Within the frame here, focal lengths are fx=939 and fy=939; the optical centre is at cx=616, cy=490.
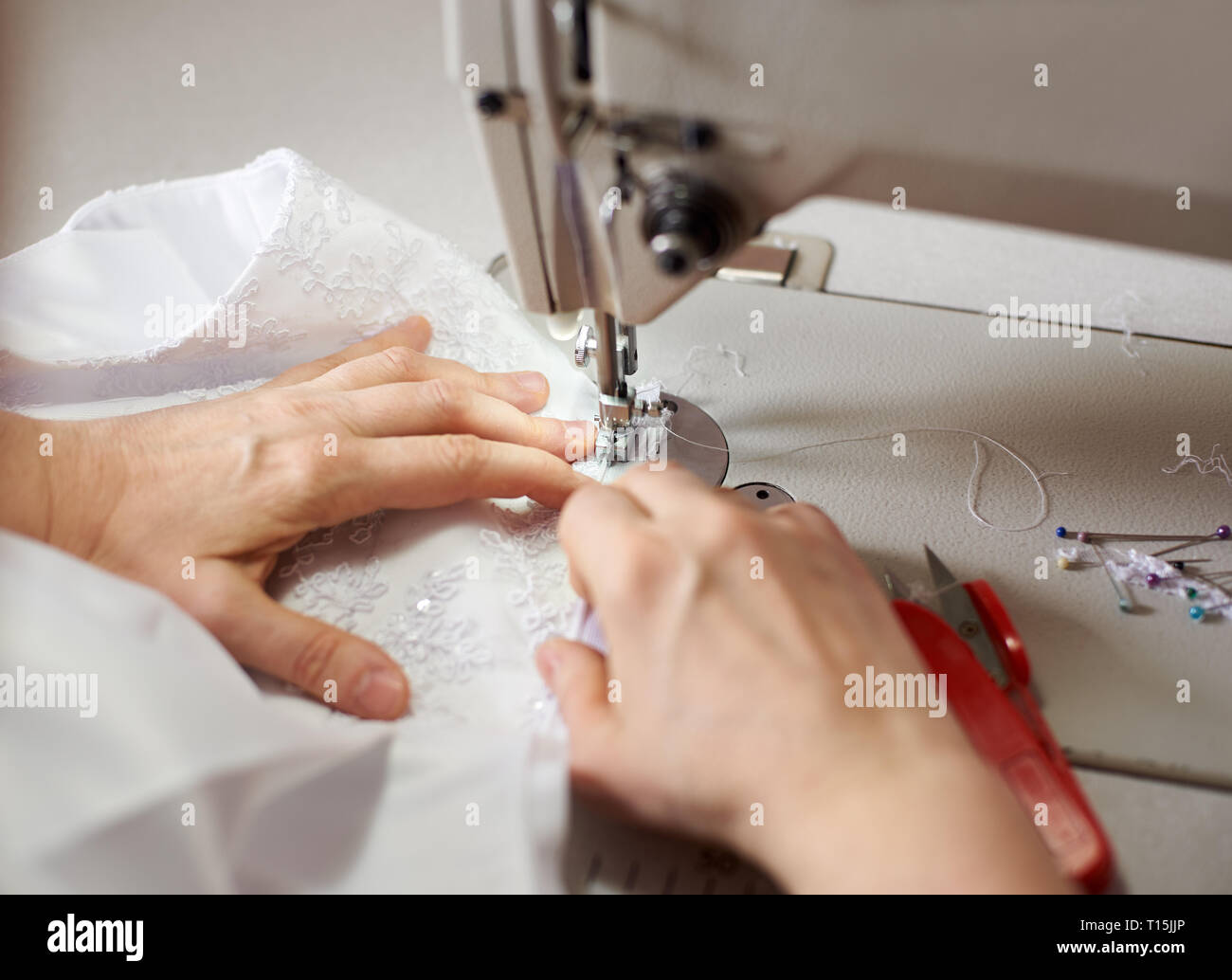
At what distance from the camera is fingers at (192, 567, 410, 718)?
804mm

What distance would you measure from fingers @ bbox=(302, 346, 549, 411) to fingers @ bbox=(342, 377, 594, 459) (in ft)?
0.10

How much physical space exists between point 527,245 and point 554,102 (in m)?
0.15

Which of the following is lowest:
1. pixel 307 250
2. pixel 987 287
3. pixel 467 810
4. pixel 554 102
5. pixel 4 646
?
pixel 467 810

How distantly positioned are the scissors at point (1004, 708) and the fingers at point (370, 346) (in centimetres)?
62

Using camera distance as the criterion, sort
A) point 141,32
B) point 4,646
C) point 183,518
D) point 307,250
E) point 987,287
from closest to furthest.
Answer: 1. point 4,646
2. point 183,518
3. point 307,250
4. point 987,287
5. point 141,32

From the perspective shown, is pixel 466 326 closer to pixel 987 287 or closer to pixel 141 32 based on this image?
pixel 987 287

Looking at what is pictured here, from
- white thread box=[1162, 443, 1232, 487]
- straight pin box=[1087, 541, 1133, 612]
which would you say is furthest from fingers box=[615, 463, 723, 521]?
white thread box=[1162, 443, 1232, 487]

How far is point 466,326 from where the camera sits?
1.17m

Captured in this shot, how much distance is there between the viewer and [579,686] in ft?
2.54

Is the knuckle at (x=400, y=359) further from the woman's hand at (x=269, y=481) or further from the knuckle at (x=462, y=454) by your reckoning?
the knuckle at (x=462, y=454)

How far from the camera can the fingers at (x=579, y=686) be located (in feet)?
2.45

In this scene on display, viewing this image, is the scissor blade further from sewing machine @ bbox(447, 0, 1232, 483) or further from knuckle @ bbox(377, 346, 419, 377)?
knuckle @ bbox(377, 346, 419, 377)
